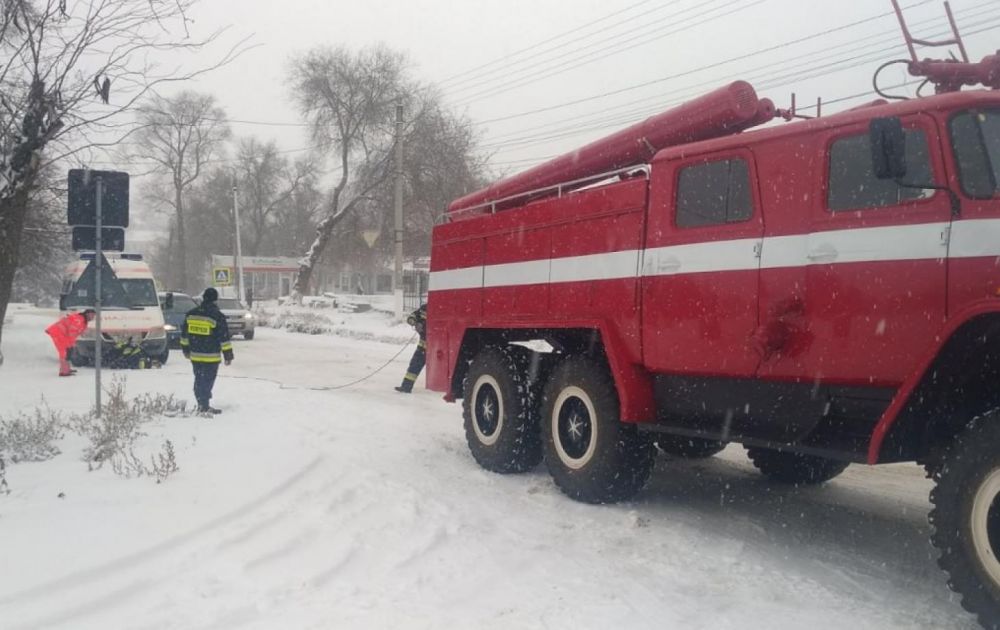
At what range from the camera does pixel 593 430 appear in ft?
20.6

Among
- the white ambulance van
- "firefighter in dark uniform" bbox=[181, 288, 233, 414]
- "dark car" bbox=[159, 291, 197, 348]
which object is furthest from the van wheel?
"firefighter in dark uniform" bbox=[181, 288, 233, 414]

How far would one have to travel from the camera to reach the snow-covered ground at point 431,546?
413cm

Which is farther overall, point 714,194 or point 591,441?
point 591,441

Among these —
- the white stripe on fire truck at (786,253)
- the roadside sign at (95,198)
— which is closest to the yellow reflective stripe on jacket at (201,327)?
the roadside sign at (95,198)

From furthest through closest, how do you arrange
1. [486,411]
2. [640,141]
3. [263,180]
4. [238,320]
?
[263,180] < [238,320] < [486,411] < [640,141]

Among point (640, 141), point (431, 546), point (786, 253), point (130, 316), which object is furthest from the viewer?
point (130, 316)

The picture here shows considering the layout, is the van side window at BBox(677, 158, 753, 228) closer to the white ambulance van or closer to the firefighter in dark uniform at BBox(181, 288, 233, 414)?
the firefighter in dark uniform at BBox(181, 288, 233, 414)

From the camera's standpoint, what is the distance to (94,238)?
8891 millimetres

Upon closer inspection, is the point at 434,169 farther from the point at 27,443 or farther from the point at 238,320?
the point at 27,443

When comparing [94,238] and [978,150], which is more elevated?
[978,150]

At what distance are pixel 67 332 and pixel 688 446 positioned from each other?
12.8 m

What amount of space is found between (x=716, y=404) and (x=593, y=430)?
1117 mm

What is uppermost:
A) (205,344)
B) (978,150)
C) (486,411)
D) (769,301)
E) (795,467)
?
(978,150)

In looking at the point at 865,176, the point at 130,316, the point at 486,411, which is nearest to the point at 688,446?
the point at 486,411
